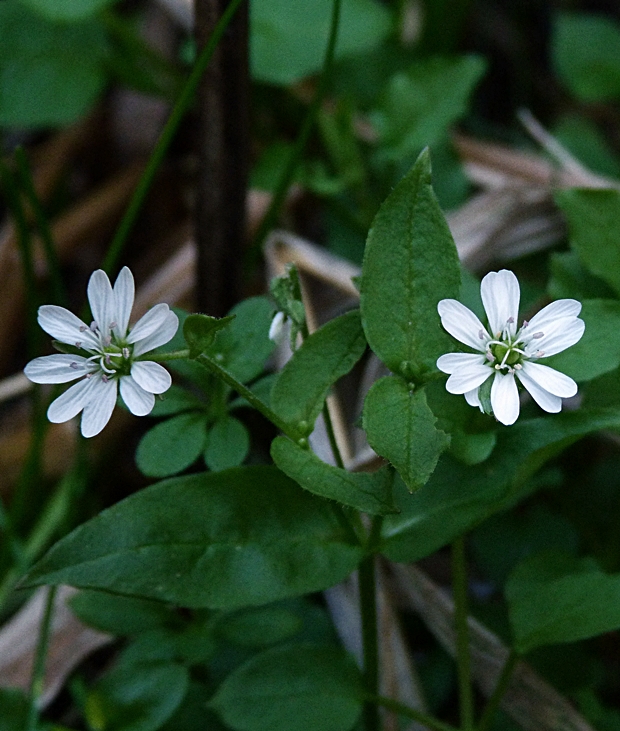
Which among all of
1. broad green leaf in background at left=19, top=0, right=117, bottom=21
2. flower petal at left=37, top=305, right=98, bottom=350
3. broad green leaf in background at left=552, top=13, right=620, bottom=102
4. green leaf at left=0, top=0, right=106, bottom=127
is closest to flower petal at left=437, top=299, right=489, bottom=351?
flower petal at left=37, top=305, right=98, bottom=350

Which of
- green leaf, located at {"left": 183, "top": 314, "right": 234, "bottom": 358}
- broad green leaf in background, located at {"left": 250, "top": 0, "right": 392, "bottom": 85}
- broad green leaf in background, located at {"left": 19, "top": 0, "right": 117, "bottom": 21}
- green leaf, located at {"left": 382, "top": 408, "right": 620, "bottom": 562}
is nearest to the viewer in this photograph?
green leaf, located at {"left": 183, "top": 314, "right": 234, "bottom": 358}

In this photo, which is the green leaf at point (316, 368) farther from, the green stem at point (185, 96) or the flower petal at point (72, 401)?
the green stem at point (185, 96)

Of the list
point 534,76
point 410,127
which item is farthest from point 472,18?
point 410,127

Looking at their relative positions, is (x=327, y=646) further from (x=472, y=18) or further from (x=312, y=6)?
(x=472, y=18)

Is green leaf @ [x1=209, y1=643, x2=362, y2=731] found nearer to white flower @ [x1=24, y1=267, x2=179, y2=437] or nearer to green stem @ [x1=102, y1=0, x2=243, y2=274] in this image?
white flower @ [x1=24, y1=267, x2=179, y2=437]

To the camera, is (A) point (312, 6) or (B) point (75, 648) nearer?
(B) point (75, 648)

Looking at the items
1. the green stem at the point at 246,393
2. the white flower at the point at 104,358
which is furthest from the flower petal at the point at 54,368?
the green stem at the point at 246,393

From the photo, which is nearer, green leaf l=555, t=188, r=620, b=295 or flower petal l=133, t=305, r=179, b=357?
flower petal l=133, t=305, r=179, b=357
